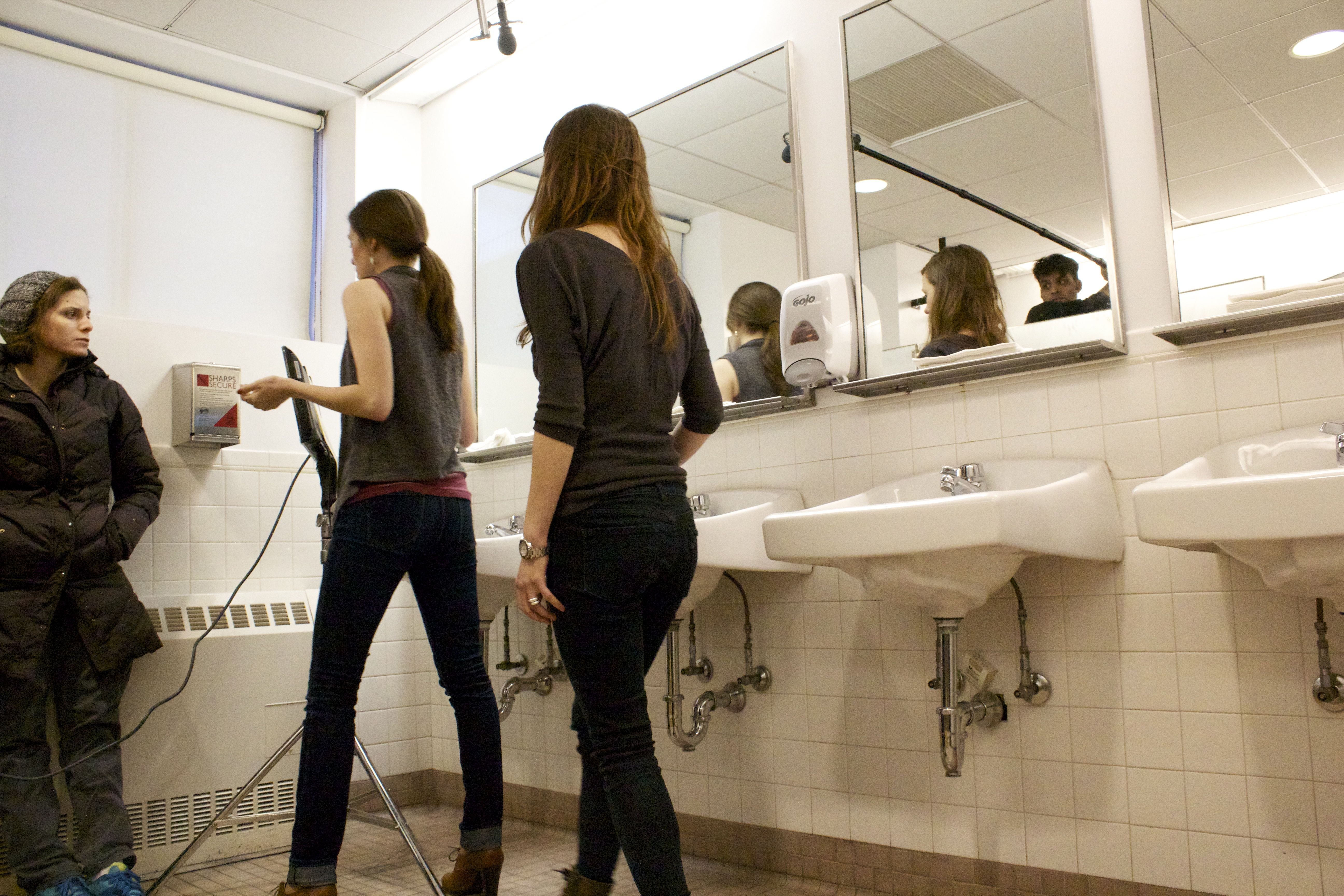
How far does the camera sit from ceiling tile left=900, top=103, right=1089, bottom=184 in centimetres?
204

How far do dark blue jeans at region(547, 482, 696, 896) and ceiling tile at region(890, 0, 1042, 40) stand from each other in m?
1.47

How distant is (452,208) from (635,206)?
88.2 inches

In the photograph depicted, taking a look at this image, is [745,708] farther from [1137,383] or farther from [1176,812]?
[1137,383]

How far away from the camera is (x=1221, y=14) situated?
1856mm

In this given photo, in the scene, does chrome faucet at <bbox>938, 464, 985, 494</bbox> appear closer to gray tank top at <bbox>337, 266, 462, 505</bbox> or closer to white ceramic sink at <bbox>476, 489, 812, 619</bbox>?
white ceramic sink at <bbox>476, 489, 812, 619</bbox>

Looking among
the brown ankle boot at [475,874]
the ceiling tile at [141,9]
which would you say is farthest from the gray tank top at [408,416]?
the ceiling tile at [141,9]

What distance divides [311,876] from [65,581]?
3.35 feet

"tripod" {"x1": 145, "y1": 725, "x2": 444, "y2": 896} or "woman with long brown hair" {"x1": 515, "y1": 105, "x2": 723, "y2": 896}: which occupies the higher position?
"woman with long brown hair" {"x1": 515, "y1": 105, "x2": 723, "y2": 896}

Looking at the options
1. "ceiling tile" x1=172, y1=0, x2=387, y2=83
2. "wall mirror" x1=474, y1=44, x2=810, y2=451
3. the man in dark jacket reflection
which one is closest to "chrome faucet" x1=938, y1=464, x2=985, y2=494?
"wall mirror" x1=474, y1=44, x2=810, y2=451

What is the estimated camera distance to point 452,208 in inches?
138

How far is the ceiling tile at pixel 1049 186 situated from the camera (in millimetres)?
1979

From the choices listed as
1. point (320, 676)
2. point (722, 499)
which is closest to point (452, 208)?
point (722, 499)

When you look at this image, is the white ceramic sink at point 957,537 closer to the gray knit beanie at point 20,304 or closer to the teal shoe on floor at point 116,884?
the teal shoe on floor at point 116,884

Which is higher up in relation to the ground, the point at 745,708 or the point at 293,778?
the point at 745,708
